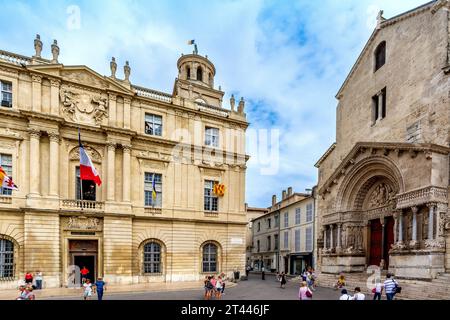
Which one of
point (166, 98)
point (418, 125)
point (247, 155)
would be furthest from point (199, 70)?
point (418, 125)

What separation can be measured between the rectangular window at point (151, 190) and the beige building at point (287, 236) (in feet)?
55.4

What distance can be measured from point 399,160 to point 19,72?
85.2ft

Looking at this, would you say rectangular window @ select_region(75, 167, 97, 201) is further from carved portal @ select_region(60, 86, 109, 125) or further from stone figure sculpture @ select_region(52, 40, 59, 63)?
stone figure sculpture @ select_region(52, 40, 59, 63)

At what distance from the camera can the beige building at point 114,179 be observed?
20.1 m

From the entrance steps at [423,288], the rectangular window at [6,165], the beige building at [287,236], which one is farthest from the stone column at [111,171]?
the beige building at [287,236]

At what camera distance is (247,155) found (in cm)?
2816

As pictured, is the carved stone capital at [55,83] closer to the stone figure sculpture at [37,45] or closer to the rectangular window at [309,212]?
the stone figure sculpture at [37,45]

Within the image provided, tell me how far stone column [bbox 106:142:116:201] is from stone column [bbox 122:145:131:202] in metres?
0.75

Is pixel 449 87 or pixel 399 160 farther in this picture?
pixel 399 160

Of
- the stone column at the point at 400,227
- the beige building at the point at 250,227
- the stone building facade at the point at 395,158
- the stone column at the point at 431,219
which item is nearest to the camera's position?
the stone column at the point at 431,219

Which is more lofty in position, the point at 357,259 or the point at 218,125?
the point at 218,125

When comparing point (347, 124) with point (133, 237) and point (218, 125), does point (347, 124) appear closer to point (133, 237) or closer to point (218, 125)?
point (218, 125)

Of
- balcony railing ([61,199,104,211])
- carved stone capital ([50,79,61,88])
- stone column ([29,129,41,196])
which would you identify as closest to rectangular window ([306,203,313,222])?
balcony railing ([61,199,104,211])

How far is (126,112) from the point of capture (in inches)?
941
